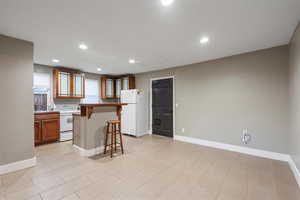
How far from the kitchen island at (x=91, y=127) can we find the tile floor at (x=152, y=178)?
0.26 metres

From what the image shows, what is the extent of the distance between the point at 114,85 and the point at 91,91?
1064mm

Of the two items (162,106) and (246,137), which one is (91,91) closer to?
(162,106)

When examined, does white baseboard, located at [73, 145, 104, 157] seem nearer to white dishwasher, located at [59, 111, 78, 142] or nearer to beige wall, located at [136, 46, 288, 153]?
white dishwasher, located at [59, 111, 78, 142]

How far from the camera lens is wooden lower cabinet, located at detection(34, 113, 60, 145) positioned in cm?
375

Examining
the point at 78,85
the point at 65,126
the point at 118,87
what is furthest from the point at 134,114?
the point at 78,85

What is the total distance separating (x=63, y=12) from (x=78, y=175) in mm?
2553

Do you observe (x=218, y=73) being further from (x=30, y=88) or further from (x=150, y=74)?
(x=30, y=88)

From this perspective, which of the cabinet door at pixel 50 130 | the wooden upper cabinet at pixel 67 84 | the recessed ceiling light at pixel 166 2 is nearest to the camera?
the recessed ceiling light at pixel 166 2

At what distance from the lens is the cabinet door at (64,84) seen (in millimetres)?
4504

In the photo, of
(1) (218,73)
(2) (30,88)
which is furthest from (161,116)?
(2) (30,88)

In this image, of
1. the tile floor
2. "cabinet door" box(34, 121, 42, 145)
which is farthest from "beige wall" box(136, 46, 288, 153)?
"cabinet door" box(34, 121, 42, 145)

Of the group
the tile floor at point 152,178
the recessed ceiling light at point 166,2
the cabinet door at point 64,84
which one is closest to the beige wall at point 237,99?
the tile floor at point 152,178

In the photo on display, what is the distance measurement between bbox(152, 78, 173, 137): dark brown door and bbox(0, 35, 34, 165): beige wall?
3.62 m

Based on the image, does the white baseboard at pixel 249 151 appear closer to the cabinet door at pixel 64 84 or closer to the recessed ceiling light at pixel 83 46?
the recessed ceiling light at pixel 83 46
